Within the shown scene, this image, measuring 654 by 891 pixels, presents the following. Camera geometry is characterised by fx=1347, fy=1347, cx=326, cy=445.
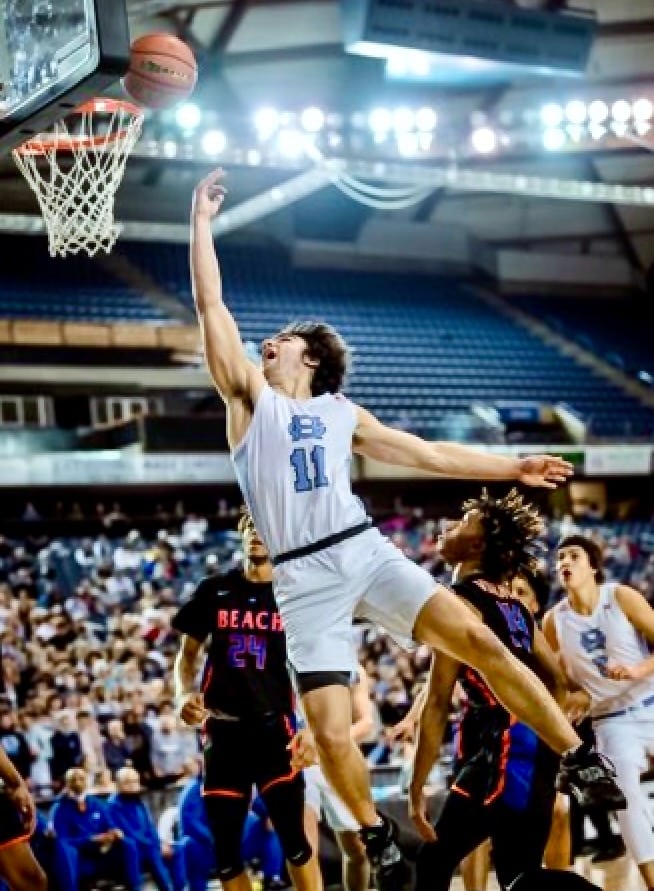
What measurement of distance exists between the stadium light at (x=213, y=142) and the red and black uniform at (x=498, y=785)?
49.0ft

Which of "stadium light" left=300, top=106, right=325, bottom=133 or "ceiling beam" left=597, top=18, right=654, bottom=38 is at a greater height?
"ceiling beam" left=597, top=18, right=654, bottom=38

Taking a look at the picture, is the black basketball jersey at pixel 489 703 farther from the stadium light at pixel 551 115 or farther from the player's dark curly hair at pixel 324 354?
the stadium light at pixel 551 115

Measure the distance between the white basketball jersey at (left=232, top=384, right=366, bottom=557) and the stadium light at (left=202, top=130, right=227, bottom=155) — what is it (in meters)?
15.2

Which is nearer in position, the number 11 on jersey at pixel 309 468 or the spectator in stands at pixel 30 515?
the number 11 on jersey at pixel 309 468

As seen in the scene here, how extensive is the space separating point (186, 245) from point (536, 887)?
80.2 ft

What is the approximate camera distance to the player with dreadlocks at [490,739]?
498 centimetres

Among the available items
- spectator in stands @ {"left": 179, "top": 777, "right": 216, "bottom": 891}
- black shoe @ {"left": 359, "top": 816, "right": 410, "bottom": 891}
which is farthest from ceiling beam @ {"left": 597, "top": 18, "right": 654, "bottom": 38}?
black shoe @ {"left": 359, "top": 816, "right": 410, "bottom": 891}

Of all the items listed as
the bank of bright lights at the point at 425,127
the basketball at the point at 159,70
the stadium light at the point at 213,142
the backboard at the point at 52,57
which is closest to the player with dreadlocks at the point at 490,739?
the backboard at the point at 52,57

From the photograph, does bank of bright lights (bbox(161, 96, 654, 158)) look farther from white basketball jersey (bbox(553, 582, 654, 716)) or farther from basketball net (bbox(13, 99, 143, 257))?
white basketball jersey (bbox(553, 582, 654, 716))

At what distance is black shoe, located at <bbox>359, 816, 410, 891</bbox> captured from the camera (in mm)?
4423

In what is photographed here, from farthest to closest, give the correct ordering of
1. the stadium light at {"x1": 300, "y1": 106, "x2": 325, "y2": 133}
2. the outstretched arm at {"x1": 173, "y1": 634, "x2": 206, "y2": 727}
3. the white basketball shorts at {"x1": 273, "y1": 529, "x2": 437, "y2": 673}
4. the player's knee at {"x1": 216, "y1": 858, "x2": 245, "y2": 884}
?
1. the stadium light at {"x1": 300, "y1": 106, "x2": 325, "y2": 133}
2. the outstretched arm at {"x1": 173, "y1": 634, "x2": 206, "y2": 727}
3. the player's knee at {"x1": 216, "y1": 858, "x2": 245, "y2": 884}
4. the white basketball shorts at {"x1": 273, "y1": 529, "x2": 437, "y2": 673}

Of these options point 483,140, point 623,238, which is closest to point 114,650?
point 483,140

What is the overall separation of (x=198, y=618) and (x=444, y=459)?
1.75 metres

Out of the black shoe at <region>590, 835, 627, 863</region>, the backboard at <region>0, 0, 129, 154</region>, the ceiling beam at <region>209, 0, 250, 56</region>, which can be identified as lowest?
the black shoe at <region>590, 835, 627, 863</region>
